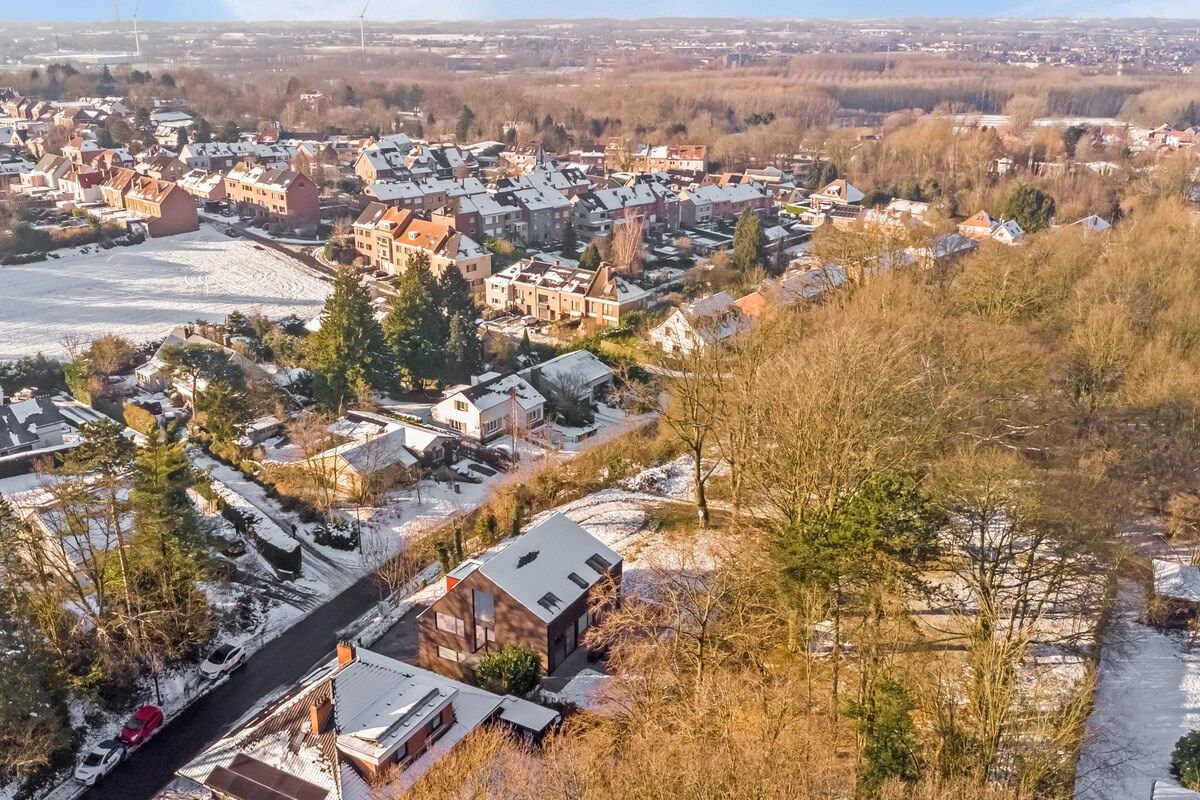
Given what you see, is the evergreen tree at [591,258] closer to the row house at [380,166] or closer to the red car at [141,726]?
the row house at [380,166]

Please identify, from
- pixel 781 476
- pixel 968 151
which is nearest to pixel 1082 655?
pixel 781 476

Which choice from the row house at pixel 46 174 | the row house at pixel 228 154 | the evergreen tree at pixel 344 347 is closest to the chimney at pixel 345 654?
the evergreen tree at pixel 344 347

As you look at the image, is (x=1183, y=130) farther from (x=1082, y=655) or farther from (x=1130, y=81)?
(x=1082, y=655)

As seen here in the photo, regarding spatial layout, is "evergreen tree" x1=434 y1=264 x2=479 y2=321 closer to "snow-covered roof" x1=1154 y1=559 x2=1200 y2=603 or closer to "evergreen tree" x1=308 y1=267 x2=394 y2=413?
"evergreen tree" x1=308 y1=267 x2=394 y2=413

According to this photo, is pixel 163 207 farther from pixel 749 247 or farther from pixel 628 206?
pixel 749 247

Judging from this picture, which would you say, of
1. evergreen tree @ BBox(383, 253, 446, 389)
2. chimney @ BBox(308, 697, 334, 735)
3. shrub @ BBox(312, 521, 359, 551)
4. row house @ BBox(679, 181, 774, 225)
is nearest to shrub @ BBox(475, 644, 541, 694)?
chimney @ BBox(308, 697, 334, 735)

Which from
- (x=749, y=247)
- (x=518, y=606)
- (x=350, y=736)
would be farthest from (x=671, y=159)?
(x=350, y=736)
